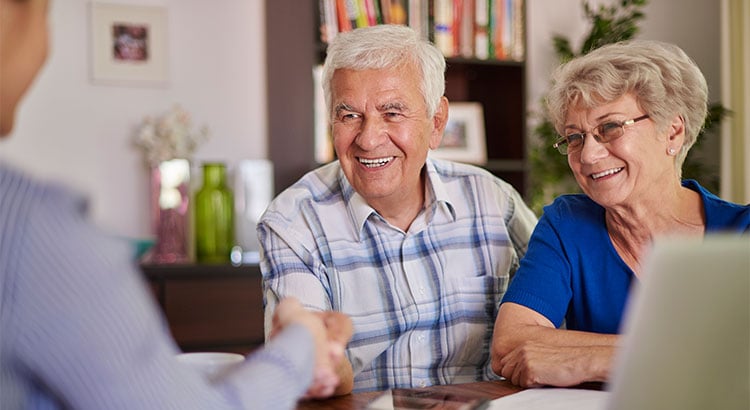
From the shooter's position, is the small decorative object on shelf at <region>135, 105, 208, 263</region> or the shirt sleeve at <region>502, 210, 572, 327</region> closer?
the shirt sleeve at <region>502, 210, 572, 327</region>

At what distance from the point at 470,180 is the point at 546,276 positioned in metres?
0.41

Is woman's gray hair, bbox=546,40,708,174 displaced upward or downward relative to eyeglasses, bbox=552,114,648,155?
upward

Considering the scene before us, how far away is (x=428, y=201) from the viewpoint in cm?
209

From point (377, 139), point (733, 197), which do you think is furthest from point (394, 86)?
point (733, 197)

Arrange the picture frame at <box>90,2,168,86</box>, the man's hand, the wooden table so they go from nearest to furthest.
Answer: the wooden table < the man's hand < the picture frame at <box>90,2,168,86</box>

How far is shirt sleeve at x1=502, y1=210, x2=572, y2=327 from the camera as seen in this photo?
182cm

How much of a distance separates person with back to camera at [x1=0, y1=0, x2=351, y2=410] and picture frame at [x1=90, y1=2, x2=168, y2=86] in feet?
9.65

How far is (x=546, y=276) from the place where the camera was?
1.85m

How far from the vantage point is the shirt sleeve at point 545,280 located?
182 cm

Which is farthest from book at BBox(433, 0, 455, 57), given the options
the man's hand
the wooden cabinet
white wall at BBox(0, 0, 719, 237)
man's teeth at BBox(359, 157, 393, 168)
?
the man's hand

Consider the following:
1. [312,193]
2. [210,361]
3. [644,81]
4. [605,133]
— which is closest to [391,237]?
[312,193]

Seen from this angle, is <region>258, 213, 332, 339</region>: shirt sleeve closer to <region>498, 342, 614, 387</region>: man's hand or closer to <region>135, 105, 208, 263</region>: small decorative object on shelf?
<region>498, 342, 614, 387</region>: man's hand

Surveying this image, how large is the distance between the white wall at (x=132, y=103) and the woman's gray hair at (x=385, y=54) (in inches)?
67.6

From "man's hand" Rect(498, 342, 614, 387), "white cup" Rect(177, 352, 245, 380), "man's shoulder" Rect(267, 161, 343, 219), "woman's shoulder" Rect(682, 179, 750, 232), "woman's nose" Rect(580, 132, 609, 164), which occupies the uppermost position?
"woman's nose" Rect(580, 132, 609, 164)
